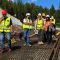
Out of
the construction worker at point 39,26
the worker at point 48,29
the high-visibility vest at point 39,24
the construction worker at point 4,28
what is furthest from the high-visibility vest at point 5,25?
the worker at point 48,29

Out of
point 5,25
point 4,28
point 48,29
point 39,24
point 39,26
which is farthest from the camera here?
point 48,29

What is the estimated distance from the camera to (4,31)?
16750mm

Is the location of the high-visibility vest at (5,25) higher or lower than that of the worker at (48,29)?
higher

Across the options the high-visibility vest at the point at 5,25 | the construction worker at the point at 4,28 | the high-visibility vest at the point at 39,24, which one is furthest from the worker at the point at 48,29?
the high-visibility vest at the point at 5,25

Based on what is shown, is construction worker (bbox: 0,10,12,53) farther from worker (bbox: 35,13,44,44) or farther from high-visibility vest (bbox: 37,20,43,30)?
high-visibility vest (bbox: 37,20,43,30)

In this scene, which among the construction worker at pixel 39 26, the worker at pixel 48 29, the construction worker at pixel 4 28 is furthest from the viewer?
the worker at pixel 48 29

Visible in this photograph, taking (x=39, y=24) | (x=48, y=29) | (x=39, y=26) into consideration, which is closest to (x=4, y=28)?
(x=39, y=24)

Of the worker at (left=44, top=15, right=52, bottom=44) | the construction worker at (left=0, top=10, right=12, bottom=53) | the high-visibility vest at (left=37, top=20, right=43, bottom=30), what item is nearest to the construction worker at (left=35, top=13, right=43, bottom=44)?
the high-visibility vest at (left=37, top=20, right=43, bottom=30)

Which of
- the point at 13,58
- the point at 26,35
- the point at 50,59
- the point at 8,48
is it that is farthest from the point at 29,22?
the point at 50,59

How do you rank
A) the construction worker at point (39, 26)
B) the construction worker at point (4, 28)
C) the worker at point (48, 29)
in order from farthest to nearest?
the worker at point (48, 29), the construction worker at point (39, 26), the construction worker at point (4, 28)

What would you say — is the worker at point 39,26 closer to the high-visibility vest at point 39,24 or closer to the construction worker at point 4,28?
the high-visibility vest at point 39,24

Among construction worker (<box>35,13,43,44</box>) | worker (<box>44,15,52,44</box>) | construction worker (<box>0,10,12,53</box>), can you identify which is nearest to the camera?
construction worker (<box>0,10,12,53</box>)

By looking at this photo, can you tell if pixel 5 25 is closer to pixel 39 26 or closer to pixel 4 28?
pixel 4 28

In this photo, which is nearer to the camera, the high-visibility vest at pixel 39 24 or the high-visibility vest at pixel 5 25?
the high-visibility vest at pixel 5 25
